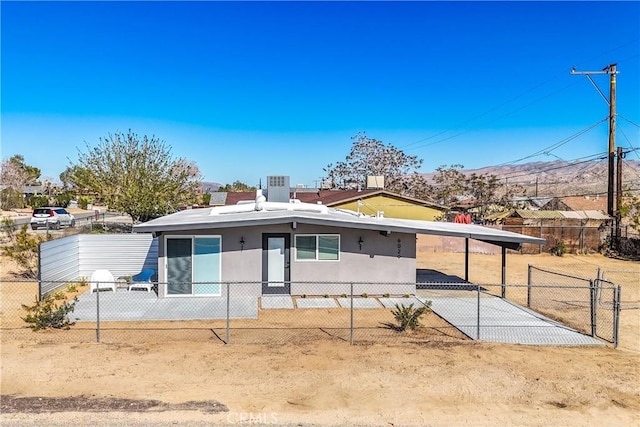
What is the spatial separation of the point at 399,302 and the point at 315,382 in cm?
753

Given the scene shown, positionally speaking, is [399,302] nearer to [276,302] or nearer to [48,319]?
[276,302]

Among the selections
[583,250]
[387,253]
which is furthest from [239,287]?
[583,250]

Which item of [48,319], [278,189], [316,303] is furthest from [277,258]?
[48,319]

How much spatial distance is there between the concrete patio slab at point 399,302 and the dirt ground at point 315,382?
3709 mm

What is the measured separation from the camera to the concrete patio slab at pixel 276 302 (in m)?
14.4

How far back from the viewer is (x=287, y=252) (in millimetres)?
16016

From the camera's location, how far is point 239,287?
52.0 ft

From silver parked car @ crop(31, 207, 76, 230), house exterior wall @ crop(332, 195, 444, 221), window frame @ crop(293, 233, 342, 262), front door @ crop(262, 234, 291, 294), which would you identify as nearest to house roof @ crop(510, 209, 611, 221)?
house exterior wall @ crop(332, 195, 444, 221)

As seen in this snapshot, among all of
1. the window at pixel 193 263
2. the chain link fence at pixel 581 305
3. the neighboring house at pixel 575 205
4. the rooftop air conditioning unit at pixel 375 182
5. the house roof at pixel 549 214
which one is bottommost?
the chain link fence at pixel 581 305

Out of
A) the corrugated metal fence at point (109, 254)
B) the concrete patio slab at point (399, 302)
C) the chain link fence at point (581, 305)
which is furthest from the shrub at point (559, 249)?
the corrugated metal fence at point (109, 254)

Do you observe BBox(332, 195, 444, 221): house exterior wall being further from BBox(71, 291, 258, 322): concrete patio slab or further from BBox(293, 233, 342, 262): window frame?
BBox(71, 291, 258, 322): concrete patio slab

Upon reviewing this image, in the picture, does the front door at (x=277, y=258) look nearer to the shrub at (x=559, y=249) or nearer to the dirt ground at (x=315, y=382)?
the dirt ground at (x=315, y=382)

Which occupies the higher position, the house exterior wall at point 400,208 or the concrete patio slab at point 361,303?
the house exterior wall at point 400,208

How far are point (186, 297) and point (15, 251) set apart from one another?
792 centimetres
